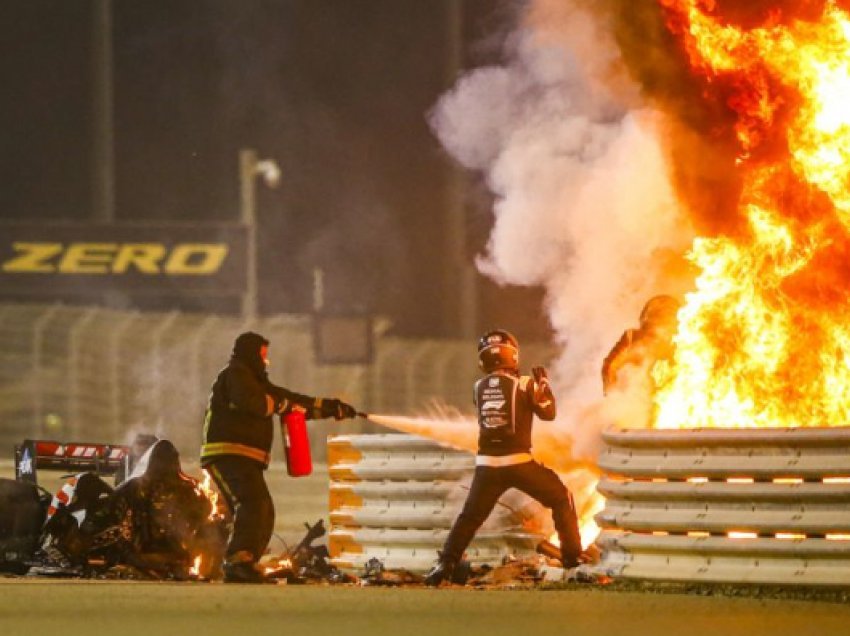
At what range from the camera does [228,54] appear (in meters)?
36.9

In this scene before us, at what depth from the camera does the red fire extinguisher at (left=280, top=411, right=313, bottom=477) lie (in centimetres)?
1321

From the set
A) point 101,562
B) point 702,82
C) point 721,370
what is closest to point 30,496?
point 101,562

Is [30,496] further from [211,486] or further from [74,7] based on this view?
[74,7]

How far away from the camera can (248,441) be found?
510 inches

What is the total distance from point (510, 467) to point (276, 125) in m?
24.7

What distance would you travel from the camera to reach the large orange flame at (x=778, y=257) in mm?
13234

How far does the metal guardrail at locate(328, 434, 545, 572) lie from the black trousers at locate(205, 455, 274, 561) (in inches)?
35.7

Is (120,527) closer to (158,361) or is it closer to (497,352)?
(497,352)

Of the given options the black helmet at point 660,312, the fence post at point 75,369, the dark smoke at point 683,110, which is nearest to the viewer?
the black helmet at point 660,312

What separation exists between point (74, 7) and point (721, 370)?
25.5 m

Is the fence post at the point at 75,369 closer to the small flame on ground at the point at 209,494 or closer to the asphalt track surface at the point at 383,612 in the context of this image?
the small flame on ground at the point at 209,494

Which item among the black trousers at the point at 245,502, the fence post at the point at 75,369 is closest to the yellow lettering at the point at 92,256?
the fence post at the point at 75,369

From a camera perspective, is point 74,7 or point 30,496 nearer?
point 30,496

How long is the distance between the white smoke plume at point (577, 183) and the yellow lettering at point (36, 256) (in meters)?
19.0
